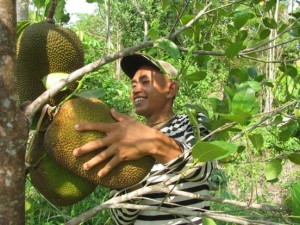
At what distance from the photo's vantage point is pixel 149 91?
1.22 m

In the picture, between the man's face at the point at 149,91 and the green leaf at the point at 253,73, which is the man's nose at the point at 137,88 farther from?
the green leaf at the point at 253,73

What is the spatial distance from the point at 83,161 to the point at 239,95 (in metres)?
0.29

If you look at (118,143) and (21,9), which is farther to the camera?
(21,9)

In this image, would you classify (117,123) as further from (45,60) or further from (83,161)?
(45,60)

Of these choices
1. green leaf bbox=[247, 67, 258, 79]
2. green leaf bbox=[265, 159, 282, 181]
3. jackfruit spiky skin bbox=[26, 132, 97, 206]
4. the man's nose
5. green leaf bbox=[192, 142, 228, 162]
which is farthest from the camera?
the man's nose

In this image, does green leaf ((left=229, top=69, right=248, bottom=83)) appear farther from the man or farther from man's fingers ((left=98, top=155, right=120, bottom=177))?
man's fingers ((left=98, top=155, right=120, bottom=177))

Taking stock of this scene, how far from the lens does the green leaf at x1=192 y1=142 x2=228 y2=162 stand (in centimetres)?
57

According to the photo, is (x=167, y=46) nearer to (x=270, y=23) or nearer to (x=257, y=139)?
(x=257, y=139)

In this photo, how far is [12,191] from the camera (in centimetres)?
59

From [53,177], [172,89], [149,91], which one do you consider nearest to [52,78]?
[53,177]

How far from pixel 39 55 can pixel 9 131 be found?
0.29 metres

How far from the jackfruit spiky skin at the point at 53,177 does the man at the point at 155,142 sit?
4.7 inches

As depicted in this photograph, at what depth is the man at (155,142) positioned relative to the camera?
0.70 meters

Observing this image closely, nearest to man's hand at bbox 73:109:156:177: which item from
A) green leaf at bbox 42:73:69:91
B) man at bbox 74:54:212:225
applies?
man at bbox 74:54:212:225
